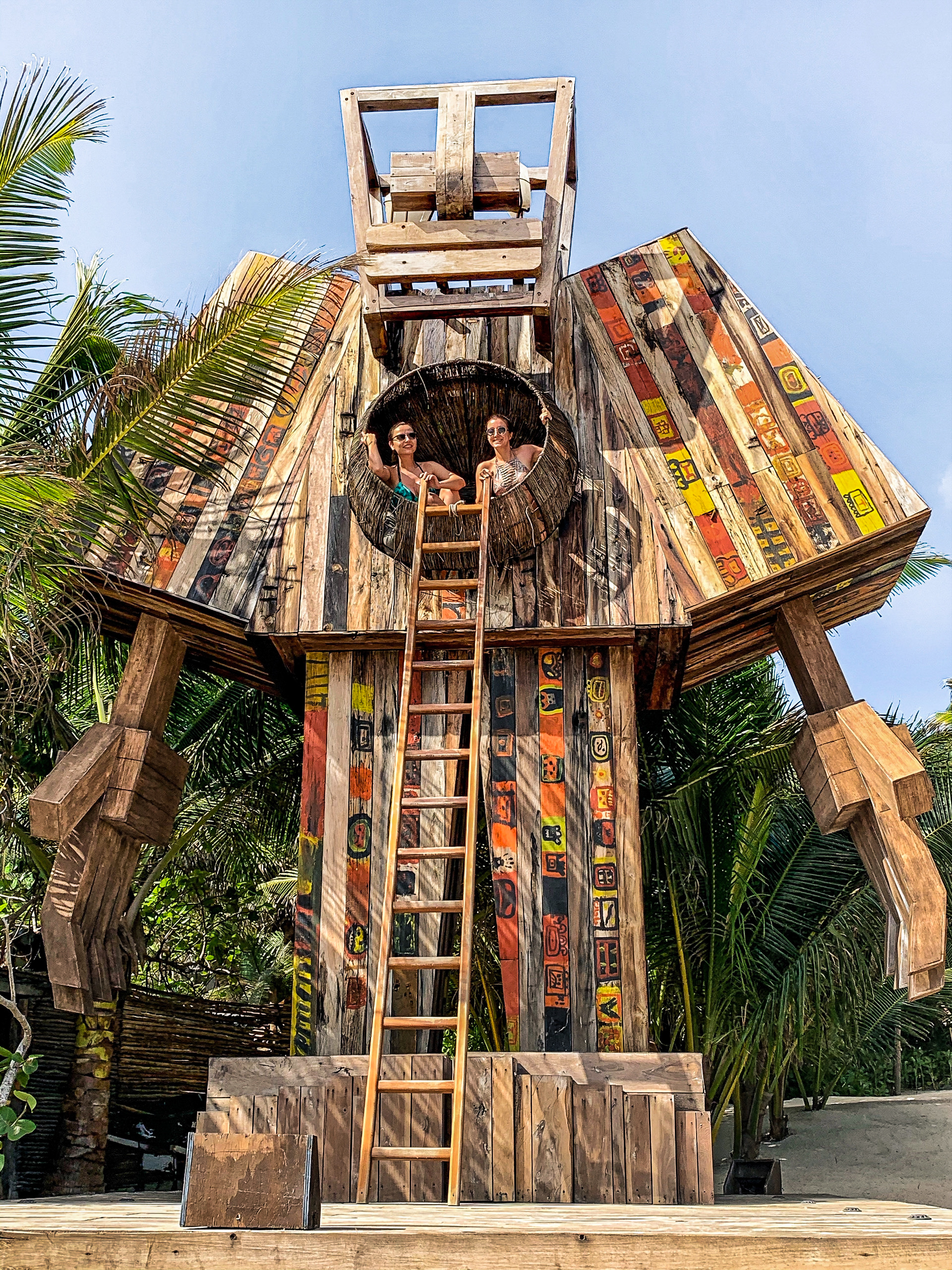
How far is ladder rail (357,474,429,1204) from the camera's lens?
16.0 feet

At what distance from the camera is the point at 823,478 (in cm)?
682

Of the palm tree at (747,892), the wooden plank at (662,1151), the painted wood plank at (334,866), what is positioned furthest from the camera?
the palm tree at (747,892)

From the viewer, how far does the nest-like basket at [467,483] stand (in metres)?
6.84

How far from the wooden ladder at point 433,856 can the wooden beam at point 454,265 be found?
1.19 meters

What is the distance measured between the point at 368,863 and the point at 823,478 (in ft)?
11.1

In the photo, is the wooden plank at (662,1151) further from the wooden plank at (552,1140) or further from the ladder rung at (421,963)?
the ladder rung at (421,963)

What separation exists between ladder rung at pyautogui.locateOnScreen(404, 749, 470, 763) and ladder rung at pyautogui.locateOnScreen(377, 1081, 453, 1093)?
154cm

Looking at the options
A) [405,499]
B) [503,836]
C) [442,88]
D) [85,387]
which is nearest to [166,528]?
[85,387]

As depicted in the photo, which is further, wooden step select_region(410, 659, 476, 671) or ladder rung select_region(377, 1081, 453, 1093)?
wooden step select_region(410, 659, 476, 671)

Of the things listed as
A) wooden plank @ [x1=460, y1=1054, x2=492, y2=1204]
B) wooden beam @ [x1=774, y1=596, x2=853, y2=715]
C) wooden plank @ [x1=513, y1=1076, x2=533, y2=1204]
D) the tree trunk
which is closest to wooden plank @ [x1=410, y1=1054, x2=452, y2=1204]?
wooden plank @ [x1=460, y1=1054, x2=492, y2=1204]

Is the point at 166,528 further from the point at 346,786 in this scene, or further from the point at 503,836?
the point at 503,836

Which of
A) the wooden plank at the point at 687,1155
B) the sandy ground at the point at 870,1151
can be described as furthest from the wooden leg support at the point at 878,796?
the sandy ground at the point at 870,1151

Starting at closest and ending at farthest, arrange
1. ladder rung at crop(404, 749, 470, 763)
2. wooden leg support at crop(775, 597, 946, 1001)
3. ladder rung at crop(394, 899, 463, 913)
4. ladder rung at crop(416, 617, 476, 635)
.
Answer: ladder rung at crop(394, 899, 463, 913)
ladder rung at crop(404, 749, 470, 763)
wooden leg support at crop(775, 597, 946, 1001)
ladder rung at crop(416, 617, 476, 635)

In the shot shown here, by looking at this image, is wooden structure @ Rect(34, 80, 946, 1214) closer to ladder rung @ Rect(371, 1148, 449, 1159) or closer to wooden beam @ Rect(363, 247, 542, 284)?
wooden beam @ Rect(363, 247, 542, 284)
